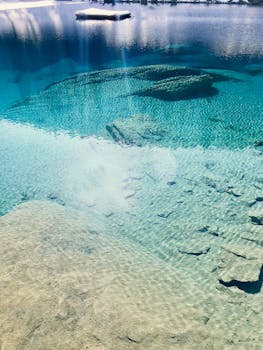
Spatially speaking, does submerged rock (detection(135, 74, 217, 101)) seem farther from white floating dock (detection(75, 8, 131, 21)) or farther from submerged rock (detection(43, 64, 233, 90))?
white floating dock (detection(75, 8, 131, 21))

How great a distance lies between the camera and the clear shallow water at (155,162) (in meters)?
9.98

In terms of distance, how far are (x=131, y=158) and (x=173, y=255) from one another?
6771mm

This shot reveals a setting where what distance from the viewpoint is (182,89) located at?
22.8 metres

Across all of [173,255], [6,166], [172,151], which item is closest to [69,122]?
[6,166]

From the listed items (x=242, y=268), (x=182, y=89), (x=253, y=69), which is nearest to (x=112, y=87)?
(x=182, y=89)

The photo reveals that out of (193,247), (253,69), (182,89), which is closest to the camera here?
(193,247)

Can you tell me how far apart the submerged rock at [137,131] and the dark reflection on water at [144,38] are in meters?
15.1

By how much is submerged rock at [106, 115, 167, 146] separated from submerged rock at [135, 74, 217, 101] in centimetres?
420

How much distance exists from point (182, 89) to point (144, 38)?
2455cm

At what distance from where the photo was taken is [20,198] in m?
13.6

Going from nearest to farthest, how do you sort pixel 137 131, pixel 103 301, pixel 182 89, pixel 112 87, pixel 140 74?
pixel 103 301 < pixel 137 131 < pixel 182 89 < pixel 112 87 < pixel 140 74

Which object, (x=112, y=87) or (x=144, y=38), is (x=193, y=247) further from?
(x=144, y=38)

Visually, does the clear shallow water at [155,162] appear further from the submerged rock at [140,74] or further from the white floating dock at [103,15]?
the white floating dock at [103,15]

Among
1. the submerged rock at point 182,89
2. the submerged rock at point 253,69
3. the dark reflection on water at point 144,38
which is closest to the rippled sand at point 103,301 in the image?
the submerged rock at point 182,89
